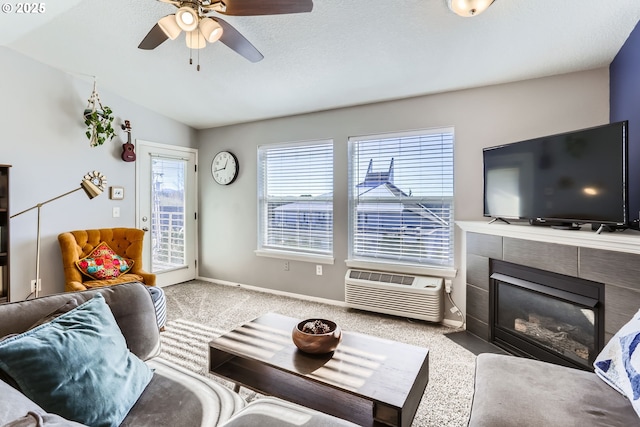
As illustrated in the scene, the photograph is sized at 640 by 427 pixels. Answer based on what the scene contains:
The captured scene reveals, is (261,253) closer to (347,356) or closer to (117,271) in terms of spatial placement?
(117,271)

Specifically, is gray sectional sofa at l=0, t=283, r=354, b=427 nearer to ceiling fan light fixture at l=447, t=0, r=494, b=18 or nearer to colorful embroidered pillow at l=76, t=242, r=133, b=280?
colorful embroidered pillow at l=76, t=242, r=133, b=280

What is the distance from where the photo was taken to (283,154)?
3973 mm

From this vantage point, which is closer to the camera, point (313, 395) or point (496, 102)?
point (313, 395)

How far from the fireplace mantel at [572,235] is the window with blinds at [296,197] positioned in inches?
64.9

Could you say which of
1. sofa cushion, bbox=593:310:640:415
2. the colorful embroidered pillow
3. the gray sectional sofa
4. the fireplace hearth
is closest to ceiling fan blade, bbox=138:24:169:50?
the gray sectional sofa

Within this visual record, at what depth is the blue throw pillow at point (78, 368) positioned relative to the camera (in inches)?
36.4

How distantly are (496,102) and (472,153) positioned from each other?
0.49 meters

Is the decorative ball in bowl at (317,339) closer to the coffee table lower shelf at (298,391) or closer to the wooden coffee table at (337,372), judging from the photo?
the wooden coffee table at (337,372)

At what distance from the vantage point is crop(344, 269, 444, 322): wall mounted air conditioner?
295cm

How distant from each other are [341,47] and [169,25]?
1.26 m

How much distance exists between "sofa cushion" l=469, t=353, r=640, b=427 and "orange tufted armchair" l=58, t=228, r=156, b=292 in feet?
10.5

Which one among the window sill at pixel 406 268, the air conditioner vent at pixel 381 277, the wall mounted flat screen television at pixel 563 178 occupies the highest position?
the wall mounted flat screen television at pixel 563 178

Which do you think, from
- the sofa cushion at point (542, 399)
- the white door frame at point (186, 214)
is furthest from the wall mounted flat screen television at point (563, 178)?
the white door frame at point (186, 214)

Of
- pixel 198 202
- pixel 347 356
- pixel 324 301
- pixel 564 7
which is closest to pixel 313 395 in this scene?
pixel 347 356
